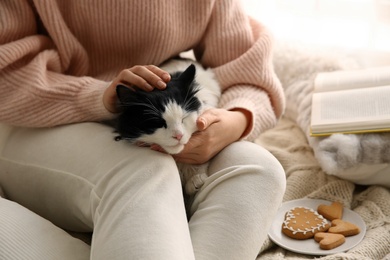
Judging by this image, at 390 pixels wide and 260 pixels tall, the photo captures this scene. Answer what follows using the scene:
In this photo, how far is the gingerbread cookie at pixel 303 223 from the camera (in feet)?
3.53

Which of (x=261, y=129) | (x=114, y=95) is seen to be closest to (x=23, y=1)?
(x=114, y=95)

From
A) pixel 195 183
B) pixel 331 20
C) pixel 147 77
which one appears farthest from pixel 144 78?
pixel 331 20

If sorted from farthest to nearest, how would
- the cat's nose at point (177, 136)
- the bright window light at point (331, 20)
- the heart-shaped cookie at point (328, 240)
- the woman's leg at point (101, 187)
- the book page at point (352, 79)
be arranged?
the bright window light at point (331, 20), the book page at point (352, 79), the heart-shaped cookie at point (328, 240), the cat's nose at point (177, 136), the woman's leg at point (101, 187)

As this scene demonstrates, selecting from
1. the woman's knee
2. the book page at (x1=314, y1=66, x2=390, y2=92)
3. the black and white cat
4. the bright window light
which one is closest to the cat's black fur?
the black and white cat

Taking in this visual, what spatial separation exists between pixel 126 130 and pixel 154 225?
0.72 feet

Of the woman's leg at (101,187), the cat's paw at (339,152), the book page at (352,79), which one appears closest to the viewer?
the woman's leg at (101,187)

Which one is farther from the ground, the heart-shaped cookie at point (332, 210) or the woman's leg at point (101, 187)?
the woman's leg at point (101, 187)

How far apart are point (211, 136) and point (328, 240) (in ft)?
1.08

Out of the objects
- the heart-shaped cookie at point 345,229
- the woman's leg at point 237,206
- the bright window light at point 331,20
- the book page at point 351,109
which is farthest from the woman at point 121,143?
the bright window light at point 331,20

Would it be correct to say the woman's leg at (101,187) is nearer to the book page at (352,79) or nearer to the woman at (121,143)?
the woman at (121,143)

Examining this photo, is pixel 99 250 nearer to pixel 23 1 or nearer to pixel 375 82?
pixel 23 1

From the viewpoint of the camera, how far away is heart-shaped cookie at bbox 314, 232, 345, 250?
3.37ft

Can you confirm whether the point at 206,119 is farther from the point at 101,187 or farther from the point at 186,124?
the point at 101,187

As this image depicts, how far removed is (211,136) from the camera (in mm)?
987
